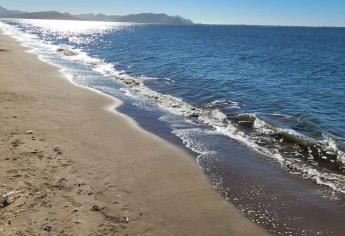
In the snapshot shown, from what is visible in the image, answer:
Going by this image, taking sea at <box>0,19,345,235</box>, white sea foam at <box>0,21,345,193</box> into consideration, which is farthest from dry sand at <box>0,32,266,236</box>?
white sea foam at <box>0,21,345,193</box>

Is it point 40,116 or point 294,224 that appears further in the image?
point 40,116

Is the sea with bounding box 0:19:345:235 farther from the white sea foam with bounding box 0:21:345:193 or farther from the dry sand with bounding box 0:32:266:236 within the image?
the dry sand with bounding box 0:32:266:236

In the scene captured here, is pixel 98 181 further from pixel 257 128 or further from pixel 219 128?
pixel 257 128

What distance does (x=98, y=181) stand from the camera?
34.5ft

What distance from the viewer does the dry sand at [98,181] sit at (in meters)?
8.45

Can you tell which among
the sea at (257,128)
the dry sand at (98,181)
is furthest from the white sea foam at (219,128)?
the dry sand at (98,181)

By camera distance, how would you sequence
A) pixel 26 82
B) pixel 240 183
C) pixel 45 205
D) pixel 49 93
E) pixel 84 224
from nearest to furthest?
pixel 84 224
pixel 45 205
pixel 240 183
pixel 49 93
pixel 26 82

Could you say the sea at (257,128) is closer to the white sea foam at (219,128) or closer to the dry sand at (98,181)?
the white sea foam at (219,128)

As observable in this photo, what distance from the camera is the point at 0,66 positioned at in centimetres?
2931

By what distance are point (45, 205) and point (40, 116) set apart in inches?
314

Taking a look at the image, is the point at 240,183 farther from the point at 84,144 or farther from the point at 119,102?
the point at 119,102

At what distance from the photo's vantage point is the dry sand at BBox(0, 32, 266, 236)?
845 centimetres

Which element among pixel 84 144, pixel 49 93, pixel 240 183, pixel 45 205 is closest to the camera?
pixel 45 205

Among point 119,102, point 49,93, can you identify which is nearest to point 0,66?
point 49,93
